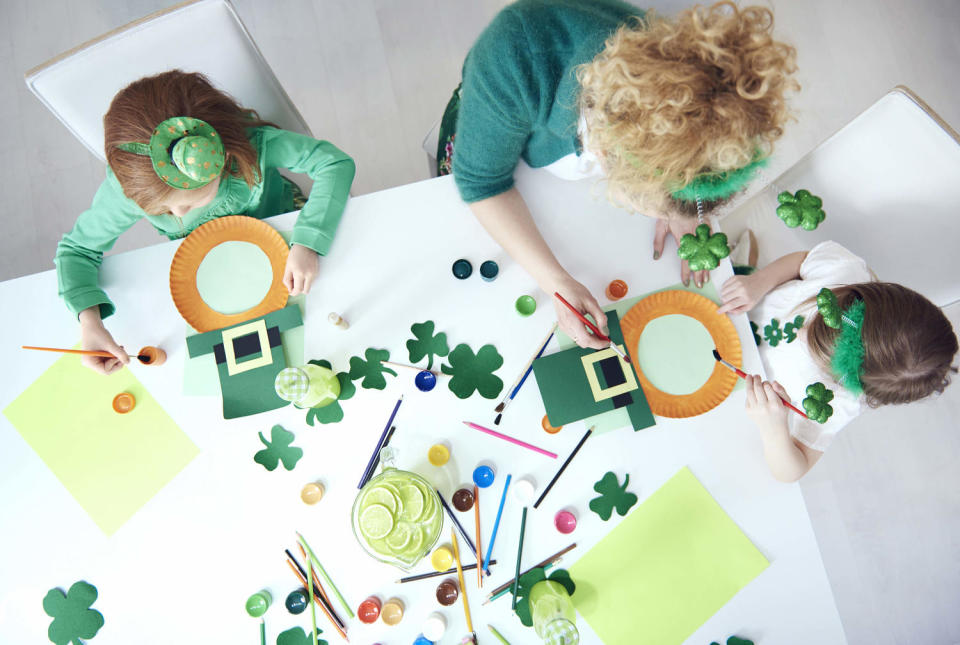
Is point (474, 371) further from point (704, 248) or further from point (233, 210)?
point (233, 210)

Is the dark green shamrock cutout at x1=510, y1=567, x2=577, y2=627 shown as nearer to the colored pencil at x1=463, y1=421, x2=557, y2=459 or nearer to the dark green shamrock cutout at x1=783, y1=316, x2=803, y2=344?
the colored pencil at x1=463, y1=421, x2=557, y2=459

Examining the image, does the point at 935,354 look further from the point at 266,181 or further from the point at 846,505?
the point at 266,181

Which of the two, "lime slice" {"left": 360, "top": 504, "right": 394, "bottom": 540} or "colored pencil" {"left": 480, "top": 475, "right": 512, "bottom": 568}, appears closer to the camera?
"lime slice" {"left": 360, "top": 504, "right": 394, "bottom": 540}

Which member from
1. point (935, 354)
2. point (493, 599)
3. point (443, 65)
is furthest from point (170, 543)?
point (443, 65)

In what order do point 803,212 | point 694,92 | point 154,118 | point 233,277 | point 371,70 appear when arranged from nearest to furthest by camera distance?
point 694,92 → point 803,212 → point 154,118 → point 233,277 → point 371,70

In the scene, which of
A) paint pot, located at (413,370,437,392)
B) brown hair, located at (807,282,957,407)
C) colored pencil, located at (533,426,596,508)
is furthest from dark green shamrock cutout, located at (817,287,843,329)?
paint pot, located at (413,370,437,392)

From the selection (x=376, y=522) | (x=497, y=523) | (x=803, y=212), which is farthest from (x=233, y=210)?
(x=803, y=212)

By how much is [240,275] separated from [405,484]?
0.49 meters

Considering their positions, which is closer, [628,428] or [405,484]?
[405,484]

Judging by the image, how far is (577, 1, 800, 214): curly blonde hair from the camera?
0.57 m

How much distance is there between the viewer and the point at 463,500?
864 mm

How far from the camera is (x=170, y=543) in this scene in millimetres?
865

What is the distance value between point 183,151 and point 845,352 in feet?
3.70

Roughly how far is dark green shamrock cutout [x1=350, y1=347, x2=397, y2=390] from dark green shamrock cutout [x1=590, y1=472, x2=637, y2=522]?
1.34ft
